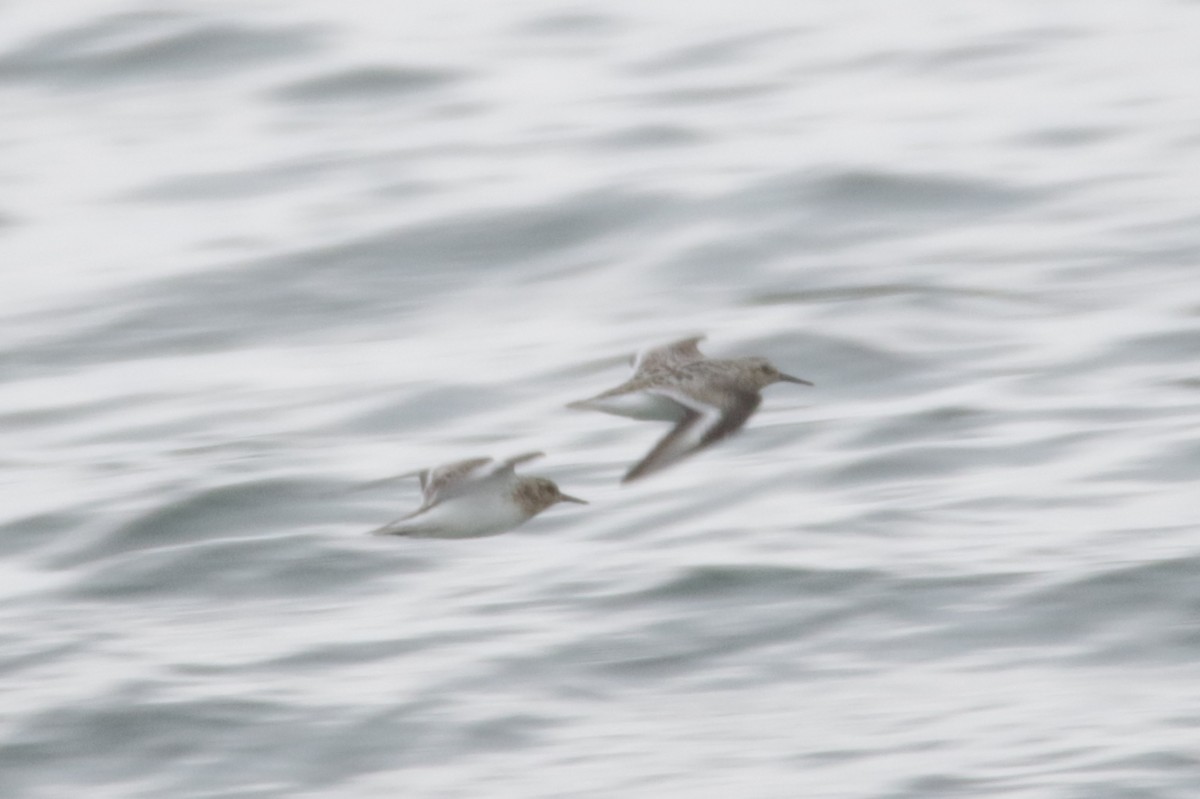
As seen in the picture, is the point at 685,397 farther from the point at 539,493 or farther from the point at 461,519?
the point at 461,519

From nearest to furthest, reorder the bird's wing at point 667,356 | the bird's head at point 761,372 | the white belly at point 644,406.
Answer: the white belly at point 644,406 → the bird's head at point 761,372 → the bird's wing at point 667,356

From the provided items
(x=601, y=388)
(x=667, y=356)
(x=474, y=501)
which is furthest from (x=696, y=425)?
(x=601, y=388)

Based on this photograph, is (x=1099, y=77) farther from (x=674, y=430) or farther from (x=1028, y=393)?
(x=674, y=430)

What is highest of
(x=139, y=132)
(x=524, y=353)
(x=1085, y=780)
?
(x=139, y=132)

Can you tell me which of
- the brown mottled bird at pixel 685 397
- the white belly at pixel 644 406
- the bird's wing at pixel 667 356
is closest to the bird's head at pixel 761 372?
the brown mottled bird at pixel 685 397

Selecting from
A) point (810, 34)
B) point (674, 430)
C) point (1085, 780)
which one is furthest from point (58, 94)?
point (1085, 780)

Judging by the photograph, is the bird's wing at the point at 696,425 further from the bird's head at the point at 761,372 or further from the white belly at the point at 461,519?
the white belly at the point at 461,519
